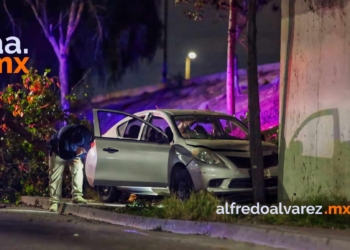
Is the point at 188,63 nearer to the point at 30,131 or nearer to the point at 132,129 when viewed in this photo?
the point at 30,131

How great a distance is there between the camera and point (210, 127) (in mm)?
12336

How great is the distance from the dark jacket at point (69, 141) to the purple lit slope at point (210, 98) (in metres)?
6.90

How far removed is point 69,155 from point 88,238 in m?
3.63

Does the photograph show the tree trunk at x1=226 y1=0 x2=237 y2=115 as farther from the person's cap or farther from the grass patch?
the grass patch

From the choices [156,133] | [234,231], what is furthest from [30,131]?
[234,231]

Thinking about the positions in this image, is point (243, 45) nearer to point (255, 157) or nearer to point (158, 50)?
point (158, 50)

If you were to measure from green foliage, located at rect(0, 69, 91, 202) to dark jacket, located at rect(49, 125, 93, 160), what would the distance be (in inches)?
114

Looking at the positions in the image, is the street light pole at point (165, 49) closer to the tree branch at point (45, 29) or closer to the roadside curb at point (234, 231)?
the tree branch at point (45, 29)

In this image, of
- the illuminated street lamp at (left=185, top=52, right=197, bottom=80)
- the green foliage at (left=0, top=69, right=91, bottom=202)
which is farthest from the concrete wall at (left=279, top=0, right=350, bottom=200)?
the illuminated street lamp at (left=185, top=52, right=197, bottom=80)

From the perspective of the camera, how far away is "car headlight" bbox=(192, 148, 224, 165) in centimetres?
1030

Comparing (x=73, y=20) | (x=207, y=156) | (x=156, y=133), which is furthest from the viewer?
(x=73, y=20)

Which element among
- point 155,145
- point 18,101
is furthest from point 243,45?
point 155,145

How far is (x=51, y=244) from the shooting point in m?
8.24

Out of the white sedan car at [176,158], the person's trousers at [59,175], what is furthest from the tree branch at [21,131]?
the white sedan car at [176,158]
